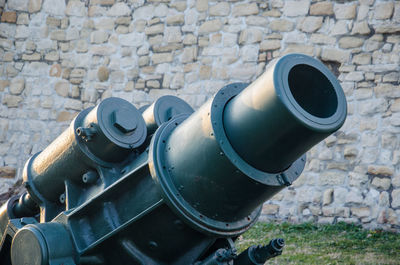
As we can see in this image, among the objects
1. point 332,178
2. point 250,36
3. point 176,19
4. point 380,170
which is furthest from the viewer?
point 176,19

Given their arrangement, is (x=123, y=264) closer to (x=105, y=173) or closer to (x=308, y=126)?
(x=105, y=173)

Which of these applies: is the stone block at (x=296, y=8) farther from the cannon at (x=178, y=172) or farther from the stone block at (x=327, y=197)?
the cannon at (x=178, y=172)

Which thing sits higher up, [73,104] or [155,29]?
[155,29]

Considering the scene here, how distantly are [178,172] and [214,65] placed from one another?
5247 mm

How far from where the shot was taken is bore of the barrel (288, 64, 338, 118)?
245cm

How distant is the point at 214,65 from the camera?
781 cm

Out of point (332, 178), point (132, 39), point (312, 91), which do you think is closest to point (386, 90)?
point (332, 178)

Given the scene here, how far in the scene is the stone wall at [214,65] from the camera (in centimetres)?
684

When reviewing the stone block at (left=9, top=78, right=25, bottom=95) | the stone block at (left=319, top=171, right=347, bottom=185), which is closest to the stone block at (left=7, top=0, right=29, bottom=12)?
the stone block at (left=9, top=78, right=25, bottom=95)

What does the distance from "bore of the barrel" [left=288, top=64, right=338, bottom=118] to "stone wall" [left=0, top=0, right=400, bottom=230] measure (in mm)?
4612

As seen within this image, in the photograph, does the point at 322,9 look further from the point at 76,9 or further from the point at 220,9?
the point at 76,9

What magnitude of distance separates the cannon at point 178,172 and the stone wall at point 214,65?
3.99 m

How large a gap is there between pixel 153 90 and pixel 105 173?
5022 mm

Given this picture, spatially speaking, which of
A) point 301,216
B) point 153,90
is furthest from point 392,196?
point 153,90
